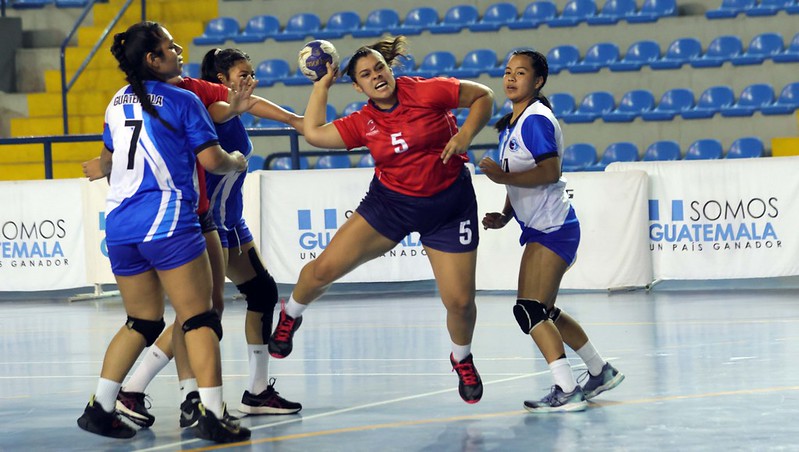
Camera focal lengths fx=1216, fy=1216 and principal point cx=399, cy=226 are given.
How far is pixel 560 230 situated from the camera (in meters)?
6.29

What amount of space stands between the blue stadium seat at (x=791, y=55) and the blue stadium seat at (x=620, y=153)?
2537mm

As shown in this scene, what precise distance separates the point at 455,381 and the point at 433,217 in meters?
1.47

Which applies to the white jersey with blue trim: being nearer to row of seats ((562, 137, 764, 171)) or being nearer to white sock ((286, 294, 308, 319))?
white sock ((286, 294, 308, 319))

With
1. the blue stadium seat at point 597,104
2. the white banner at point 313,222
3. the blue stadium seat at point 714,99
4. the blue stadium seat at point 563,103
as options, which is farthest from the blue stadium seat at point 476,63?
the white banner at point 313,222

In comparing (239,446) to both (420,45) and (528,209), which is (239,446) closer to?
(528,209)

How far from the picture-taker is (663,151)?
16.7 m

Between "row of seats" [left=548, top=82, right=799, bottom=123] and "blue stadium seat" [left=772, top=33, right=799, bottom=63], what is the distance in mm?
440

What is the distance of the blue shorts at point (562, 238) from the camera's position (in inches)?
246

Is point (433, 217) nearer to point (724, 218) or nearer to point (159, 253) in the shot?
point (159, 253)

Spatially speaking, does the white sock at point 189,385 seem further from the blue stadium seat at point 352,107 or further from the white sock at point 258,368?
the blue stadium seat at point 352,107

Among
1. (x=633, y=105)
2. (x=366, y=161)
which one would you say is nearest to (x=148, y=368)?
(x=366, y=161)

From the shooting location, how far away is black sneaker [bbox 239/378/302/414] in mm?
6430

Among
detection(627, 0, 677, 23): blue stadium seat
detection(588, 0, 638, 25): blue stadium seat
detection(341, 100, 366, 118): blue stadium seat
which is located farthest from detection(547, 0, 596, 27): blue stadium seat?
detection(341, 100, 366, 118): blue stadium seat

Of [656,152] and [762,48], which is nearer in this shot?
[656,152]
